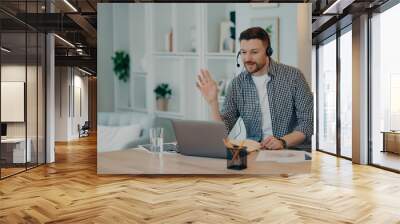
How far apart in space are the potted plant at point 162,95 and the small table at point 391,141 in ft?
12.9

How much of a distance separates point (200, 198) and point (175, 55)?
235cm

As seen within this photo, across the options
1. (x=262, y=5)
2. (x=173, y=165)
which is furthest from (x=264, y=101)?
(x=173, y=165)

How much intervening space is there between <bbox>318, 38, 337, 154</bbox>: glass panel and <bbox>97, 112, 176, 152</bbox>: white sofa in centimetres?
509

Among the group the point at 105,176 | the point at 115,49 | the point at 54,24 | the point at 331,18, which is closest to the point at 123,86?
the point at 115,49

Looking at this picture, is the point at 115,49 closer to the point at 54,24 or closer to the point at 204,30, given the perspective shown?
the point at 204,30

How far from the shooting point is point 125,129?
598cm

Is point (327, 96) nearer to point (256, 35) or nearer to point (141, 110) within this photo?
point (256, 35)

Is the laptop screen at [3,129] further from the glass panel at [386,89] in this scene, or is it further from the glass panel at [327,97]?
the glass panel at [327,97]

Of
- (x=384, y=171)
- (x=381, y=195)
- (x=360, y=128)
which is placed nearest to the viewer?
(x=381, y=195)

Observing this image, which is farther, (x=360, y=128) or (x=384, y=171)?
(x=360, y=128)

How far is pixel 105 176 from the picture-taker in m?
6.18

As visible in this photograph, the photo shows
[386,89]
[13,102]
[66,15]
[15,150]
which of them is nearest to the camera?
[13,102]

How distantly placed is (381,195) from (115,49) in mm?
4159

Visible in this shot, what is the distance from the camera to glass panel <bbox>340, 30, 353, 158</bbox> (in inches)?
329
